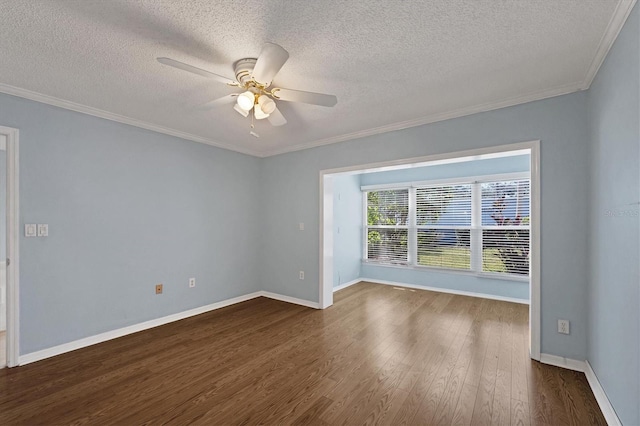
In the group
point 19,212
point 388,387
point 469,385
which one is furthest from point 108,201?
point 469,385

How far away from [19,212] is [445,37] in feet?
12.5

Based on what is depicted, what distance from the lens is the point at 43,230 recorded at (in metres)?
2.70

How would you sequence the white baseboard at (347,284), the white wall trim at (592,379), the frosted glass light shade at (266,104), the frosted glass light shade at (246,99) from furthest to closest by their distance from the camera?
the white baseboard at (347,284), the frosted glass light shade at (266,104), the frosted glass light shade at (246,99), the white wall trim at (592,379)

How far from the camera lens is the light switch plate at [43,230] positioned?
268 centimetres

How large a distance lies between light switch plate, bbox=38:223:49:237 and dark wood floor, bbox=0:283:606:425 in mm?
1194

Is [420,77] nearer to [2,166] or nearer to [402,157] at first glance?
[402,157]

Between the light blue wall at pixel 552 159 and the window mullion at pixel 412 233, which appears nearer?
the light blue wall at pixel 552 159

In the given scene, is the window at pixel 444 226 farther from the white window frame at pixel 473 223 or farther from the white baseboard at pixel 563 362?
the white baseboard at pixel 563 362

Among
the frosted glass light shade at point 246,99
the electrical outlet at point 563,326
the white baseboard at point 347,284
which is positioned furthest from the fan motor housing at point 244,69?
the white baseboard at point 347,284

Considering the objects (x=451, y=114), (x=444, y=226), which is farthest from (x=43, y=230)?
(x=444, y=226)

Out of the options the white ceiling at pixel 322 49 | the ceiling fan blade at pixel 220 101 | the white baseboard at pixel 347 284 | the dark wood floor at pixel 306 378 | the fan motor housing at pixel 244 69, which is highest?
the white ceiling at pixel 322 49

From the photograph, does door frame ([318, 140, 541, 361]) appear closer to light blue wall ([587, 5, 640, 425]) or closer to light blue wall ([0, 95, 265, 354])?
light blue wall ([587, 5, 640, 425])

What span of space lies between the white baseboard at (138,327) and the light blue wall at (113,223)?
61 mm

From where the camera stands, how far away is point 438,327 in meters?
3.45
